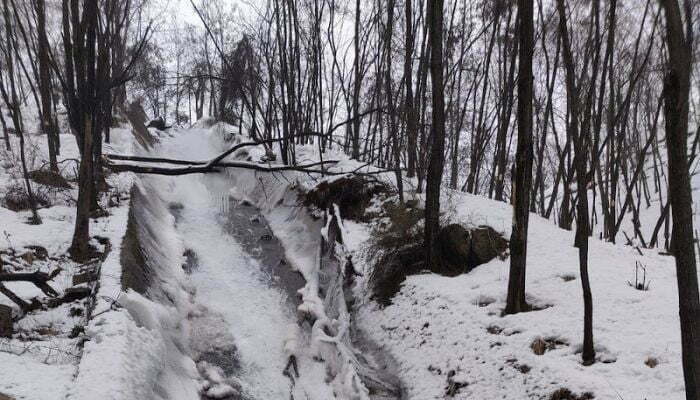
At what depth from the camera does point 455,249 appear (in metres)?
7.83

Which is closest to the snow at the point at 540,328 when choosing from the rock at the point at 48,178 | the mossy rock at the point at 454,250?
the mossy rock at the point at 454,250

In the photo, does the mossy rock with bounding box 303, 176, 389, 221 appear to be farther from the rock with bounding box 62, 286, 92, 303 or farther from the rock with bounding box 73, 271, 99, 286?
the rock with bounding box 62, 286, 92, 303

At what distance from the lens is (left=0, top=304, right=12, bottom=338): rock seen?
454 centimetres

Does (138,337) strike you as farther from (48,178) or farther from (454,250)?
(48,178)

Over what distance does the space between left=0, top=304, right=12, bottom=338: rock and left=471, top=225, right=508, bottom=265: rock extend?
6.31 metres

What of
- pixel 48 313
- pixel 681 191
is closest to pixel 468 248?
pixel 681 191

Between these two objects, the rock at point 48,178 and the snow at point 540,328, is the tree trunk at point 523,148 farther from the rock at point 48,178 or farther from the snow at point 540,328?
the rock at point 48,178

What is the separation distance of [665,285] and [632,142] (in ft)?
43.8

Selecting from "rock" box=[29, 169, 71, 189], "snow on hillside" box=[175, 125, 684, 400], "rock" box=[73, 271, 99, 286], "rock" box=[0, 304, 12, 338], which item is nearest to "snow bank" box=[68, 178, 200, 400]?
"rock" box=[73, 271, 99, 286]

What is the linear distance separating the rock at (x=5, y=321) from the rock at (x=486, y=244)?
6311 millimetres

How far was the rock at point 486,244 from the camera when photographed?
757 cm

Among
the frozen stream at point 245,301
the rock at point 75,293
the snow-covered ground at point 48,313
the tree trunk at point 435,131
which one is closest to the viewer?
the snow-covered ground at point 48,313

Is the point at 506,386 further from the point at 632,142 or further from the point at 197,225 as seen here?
the point at 632,142

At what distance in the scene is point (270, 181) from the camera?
51.6ft
